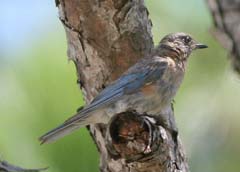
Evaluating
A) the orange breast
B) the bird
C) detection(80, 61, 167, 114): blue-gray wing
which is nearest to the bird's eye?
the bird

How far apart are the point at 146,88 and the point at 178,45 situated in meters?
0.71

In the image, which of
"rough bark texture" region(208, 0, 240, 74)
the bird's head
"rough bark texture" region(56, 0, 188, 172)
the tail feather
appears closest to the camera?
"rough bark texture" region(208, 0, 240, 74)

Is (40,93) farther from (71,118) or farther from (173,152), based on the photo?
(173,152)

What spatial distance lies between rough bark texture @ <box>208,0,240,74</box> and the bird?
2.23 metres

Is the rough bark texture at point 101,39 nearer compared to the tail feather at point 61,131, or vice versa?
the tail feather at point 61,131

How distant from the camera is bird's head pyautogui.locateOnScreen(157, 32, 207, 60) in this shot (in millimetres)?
4257

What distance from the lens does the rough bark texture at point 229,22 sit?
2.71 feet

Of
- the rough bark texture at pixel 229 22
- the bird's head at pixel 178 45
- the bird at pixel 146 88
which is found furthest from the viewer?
the bird's head at pixel 178 45

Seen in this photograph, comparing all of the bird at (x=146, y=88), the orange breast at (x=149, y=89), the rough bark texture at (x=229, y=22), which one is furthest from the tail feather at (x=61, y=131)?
the rough bark texture at (x=229, y=22)

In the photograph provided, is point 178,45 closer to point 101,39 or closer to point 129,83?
point 129,83

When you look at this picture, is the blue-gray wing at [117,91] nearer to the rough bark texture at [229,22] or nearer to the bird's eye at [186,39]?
the bird's eye at [186,39]

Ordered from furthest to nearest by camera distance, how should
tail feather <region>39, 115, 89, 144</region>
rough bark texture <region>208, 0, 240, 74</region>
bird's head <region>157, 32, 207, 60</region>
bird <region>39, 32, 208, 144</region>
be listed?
bird's head <region>157, 32, 207, 60</region> → bird <region>39, 32, 208, 144</region> → tail feather <region>39, 115, 89, 144</region> → rough bark texture <region>208, 0, 240, 74</region>

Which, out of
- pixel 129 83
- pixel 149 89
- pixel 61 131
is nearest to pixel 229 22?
pixel 61 131

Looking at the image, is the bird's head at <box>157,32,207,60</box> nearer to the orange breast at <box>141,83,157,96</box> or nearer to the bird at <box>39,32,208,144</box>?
the bird at <box>39,32,208,144</box>
